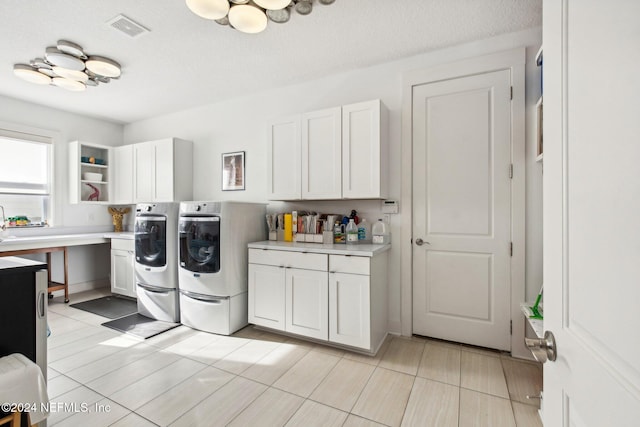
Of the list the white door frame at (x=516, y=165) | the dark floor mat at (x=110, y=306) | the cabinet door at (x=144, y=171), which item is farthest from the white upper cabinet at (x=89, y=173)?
the white door frame at (x=516, y=165)

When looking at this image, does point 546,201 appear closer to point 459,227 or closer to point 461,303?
point 459,227

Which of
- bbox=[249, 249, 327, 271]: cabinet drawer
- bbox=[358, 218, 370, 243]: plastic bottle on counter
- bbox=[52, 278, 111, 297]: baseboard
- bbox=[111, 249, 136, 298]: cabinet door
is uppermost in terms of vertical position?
bbox=[358, 218, 370, 243]: plastic bottle on counter

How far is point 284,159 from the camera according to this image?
3008 millimetres

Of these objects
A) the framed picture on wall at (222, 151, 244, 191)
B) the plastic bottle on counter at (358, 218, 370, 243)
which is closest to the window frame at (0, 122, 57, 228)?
the framed picture on wall at (222, 151, 244, 191)

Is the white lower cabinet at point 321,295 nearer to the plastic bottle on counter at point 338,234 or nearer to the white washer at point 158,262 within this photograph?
the plastic bottle on counter at point 338,234

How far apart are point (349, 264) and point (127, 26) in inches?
102

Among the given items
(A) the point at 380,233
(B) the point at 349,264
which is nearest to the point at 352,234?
(A) the point at 380,233

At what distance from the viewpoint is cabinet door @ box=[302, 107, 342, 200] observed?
2703 mm

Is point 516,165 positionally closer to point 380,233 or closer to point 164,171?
point 380,233

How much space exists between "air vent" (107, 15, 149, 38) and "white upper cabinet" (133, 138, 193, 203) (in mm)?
1665

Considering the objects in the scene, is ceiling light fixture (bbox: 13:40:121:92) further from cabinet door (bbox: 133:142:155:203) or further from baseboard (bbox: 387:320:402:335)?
baseboard (bbox: 387:320:402:335)

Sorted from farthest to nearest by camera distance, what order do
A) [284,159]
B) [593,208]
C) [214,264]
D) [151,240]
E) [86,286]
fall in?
1. [86,286]
2. [151,240]
3. [284,159]
4. [214,264]
5. [593,208]

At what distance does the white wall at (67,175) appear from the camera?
151 inches

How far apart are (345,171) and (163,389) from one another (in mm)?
2190
